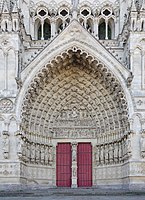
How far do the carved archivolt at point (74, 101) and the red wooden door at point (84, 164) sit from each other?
63 cm

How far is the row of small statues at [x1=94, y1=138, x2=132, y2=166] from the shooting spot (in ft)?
75.6

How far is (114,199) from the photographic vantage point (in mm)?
15539

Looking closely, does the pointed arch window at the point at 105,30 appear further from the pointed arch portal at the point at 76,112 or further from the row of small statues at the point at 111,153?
the row of small statues at the point at 111,153

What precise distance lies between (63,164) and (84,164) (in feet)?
3.56

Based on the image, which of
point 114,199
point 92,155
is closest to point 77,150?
point 92,155

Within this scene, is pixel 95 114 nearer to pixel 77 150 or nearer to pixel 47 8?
pixel 77 150

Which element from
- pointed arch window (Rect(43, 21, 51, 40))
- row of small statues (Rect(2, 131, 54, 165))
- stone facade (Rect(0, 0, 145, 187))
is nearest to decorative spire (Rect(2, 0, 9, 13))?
stone facade (Rect(0, 0, 145, 187))

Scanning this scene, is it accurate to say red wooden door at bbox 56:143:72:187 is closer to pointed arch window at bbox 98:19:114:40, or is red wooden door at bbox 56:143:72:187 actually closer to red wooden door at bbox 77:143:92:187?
red wooden door at bbox 77:143:92:187

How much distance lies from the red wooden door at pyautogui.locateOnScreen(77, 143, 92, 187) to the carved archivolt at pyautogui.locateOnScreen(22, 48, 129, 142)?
2.06 ft

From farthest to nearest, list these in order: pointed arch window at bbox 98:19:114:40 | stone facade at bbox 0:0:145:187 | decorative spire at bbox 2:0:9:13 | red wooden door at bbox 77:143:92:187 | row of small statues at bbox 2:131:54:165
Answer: pointed arch window at bbox 98:19:114:40 → red wooden door at bbox 77:143:92:187 → decorative spire at bbox 2:0:9:13 → stone facade at bbox 0:0:145:187 → row of small statues at bbox 2:131:54:165

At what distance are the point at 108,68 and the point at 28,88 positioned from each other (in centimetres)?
398

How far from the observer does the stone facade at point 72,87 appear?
22062 mm

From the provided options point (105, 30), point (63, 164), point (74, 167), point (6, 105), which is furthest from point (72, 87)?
point (6, 105)

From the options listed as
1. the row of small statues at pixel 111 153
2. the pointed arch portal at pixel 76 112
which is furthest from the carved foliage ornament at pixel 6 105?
the row of small statues at pixel 111 153
